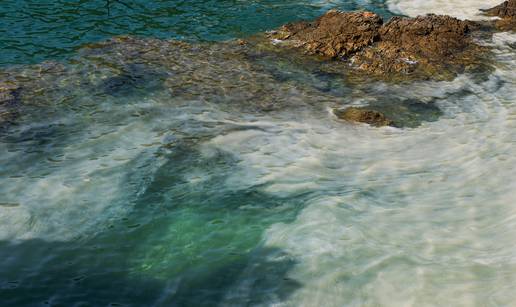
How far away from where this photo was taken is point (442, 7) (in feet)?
54.9

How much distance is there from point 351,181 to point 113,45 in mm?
6956

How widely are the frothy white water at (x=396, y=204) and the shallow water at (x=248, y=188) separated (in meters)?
0.02

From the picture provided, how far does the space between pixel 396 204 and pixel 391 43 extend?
6.25 metres

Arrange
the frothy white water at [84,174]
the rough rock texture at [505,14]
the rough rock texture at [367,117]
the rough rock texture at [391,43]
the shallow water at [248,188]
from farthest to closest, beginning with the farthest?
the rough rock texture at [505,14] → the rough rock texture at [391,43] → the rough rock texture at [367,117] → the frothy white water at [84,174] → the shallow water at [248,188]

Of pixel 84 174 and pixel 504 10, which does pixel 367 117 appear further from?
pixel 504 10

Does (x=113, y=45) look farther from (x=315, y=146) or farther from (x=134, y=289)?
(x=134, y=289)

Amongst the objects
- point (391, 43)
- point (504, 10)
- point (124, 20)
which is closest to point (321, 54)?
point (391, 43)

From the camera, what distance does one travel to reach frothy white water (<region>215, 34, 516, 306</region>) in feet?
15.9

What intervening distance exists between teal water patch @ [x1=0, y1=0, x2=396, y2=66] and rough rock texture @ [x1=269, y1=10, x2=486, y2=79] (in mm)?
1807

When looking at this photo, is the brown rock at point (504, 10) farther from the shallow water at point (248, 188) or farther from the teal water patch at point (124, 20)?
the shallow water at point (248, 188)

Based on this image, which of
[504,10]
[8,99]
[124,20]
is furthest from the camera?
[504,10]

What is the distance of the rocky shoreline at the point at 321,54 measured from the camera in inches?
398

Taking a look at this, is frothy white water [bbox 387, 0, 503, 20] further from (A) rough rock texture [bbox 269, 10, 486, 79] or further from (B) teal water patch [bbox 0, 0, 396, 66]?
(A) rough rock texture [bbox 269, 10, 486, 79]

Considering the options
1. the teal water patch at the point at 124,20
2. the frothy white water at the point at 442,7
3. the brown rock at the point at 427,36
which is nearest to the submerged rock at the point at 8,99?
the teal water patch at the point at 124,20
